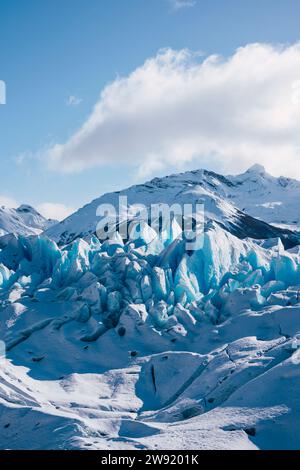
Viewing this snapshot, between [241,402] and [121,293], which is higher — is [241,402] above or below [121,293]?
below

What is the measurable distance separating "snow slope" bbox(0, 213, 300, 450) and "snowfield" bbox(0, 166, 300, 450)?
0.08 metres

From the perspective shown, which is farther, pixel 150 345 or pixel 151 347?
pixel 150 345

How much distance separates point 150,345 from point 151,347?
216mm

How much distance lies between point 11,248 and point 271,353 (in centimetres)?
3451

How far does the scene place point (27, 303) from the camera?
38875mm

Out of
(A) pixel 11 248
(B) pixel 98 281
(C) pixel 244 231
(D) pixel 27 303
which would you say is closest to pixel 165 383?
(B) pixel 98 281

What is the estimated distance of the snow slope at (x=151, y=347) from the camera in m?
20.1

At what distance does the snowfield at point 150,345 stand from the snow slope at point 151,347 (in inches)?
3.1

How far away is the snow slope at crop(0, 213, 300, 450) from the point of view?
2011 centimetres

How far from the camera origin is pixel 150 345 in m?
32.4

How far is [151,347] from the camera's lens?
32.2 metres

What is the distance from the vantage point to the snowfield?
66.1 feet
